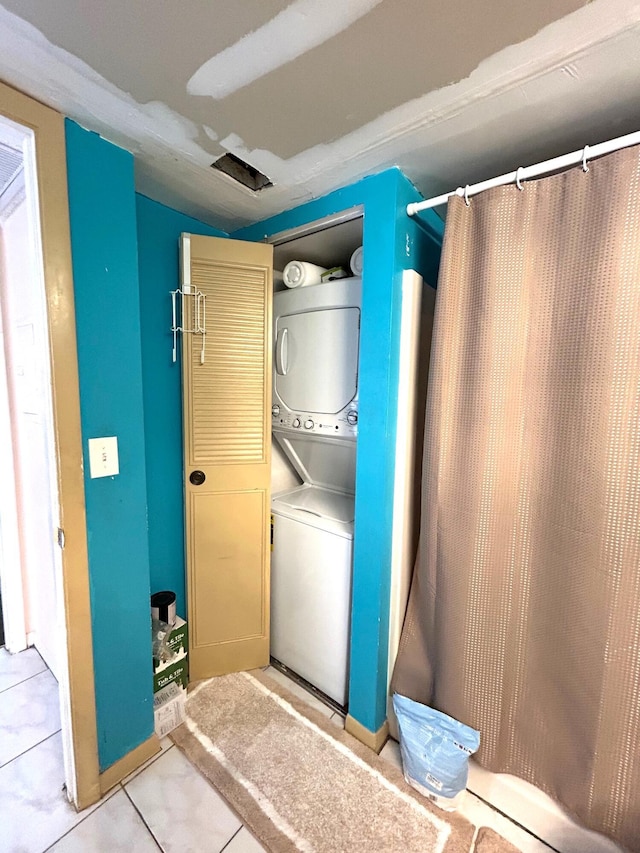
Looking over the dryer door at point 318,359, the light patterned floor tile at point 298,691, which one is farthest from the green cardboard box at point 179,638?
the dryer door at point 318,359

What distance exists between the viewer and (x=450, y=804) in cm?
129

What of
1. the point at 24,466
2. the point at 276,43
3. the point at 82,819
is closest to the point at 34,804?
the point at 82,819

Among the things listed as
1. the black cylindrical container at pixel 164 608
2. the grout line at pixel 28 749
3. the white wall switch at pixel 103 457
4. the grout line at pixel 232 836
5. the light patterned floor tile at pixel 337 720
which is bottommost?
the light patterned floor tile at pixel 337 720

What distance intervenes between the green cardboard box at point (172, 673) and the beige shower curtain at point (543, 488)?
3.58 ft

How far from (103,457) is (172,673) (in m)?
1.08

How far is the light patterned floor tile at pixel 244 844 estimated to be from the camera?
1159mm

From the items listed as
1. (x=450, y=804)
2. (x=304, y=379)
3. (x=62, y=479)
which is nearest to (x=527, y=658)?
(x=450, y=804)

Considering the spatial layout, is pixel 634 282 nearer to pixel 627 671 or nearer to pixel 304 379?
pixel 627 671

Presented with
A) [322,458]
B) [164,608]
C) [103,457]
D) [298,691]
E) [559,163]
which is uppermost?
[559,163]

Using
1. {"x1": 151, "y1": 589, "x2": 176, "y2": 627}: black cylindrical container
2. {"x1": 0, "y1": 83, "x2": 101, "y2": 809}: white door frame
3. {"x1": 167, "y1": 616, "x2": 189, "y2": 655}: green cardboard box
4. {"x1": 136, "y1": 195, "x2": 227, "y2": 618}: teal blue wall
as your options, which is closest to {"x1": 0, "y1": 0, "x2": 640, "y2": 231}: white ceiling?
{"x1": 0, "y1": 83, "x2": 101, "y2": 809}: white door frame

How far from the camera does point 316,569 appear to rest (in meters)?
1.75

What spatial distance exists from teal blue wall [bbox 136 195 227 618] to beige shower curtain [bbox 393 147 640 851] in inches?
47.8

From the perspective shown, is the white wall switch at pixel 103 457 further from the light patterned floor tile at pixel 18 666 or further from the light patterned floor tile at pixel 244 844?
the light patterned floor tile at pixel 18 666

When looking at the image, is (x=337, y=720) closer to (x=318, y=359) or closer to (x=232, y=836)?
(x=232, y=836)
